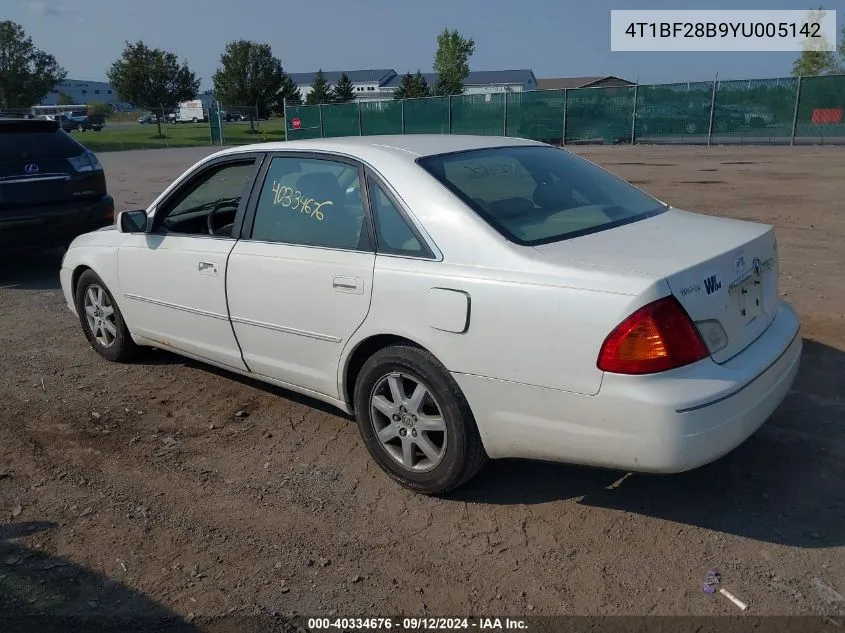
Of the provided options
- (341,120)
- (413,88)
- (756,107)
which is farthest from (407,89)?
(756,107)

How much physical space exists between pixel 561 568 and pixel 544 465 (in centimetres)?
85

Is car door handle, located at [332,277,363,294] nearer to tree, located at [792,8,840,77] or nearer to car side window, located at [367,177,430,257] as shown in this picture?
car side window, located at [367,177,430,257]

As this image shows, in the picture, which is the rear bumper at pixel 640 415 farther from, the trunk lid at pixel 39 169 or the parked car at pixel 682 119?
the parked car at pixel 682 119

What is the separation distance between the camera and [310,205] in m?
3.91

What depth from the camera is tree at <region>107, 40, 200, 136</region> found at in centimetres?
5359

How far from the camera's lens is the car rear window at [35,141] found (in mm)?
7918

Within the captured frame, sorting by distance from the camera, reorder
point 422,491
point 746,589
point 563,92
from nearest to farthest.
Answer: point 746,589, point 422,491, point 563,92

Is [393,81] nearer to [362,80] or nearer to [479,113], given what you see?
[362,80]

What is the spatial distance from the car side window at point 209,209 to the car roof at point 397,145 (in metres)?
0.15

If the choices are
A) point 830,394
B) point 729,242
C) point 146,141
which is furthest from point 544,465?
point 146,141

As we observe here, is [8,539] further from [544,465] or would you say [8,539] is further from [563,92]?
[563,92]

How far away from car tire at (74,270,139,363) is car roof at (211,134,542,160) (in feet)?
5.35

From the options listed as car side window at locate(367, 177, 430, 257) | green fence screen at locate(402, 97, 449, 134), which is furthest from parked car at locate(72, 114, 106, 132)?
car side window at locate(367, 177, 430, 257)

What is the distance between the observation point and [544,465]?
374 cm
